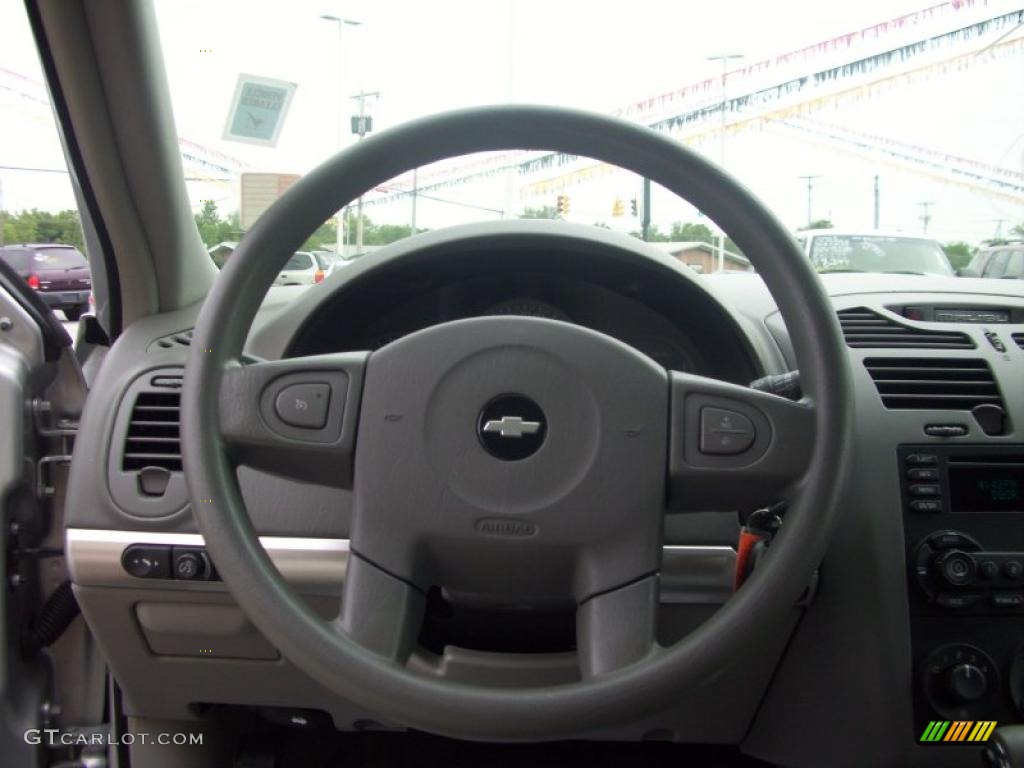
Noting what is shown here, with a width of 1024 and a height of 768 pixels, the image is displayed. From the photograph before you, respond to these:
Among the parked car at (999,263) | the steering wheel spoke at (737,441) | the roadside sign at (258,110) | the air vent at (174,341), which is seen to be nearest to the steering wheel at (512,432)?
the steering wheel spoke at (737,441)

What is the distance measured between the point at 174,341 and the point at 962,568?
4.59 ft

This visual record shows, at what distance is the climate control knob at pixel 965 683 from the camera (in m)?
1.66

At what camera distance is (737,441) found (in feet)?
4.15

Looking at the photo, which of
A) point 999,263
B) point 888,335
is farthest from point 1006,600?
point 999,263

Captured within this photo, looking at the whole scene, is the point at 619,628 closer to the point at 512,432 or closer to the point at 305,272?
the point at 512,432

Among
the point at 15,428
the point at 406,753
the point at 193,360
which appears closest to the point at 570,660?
the point at 193,360

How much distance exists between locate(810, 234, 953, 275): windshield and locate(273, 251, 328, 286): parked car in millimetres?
1112

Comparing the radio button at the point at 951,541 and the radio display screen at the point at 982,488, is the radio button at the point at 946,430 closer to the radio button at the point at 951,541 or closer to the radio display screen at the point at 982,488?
the radio display screen at the point at 982,488

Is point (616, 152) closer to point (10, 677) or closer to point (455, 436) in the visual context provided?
point (455, 436)

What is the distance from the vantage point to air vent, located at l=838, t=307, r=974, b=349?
6.07 ft

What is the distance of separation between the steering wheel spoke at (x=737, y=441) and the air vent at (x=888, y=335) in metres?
0.65

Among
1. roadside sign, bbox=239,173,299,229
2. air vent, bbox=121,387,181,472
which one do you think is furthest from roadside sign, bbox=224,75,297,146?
air vent, bbox=121,387,181,472

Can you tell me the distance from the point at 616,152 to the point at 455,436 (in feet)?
1.33

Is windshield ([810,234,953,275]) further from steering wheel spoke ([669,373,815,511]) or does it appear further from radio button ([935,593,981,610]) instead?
steering wheel spoke ([669,373,815,511])
